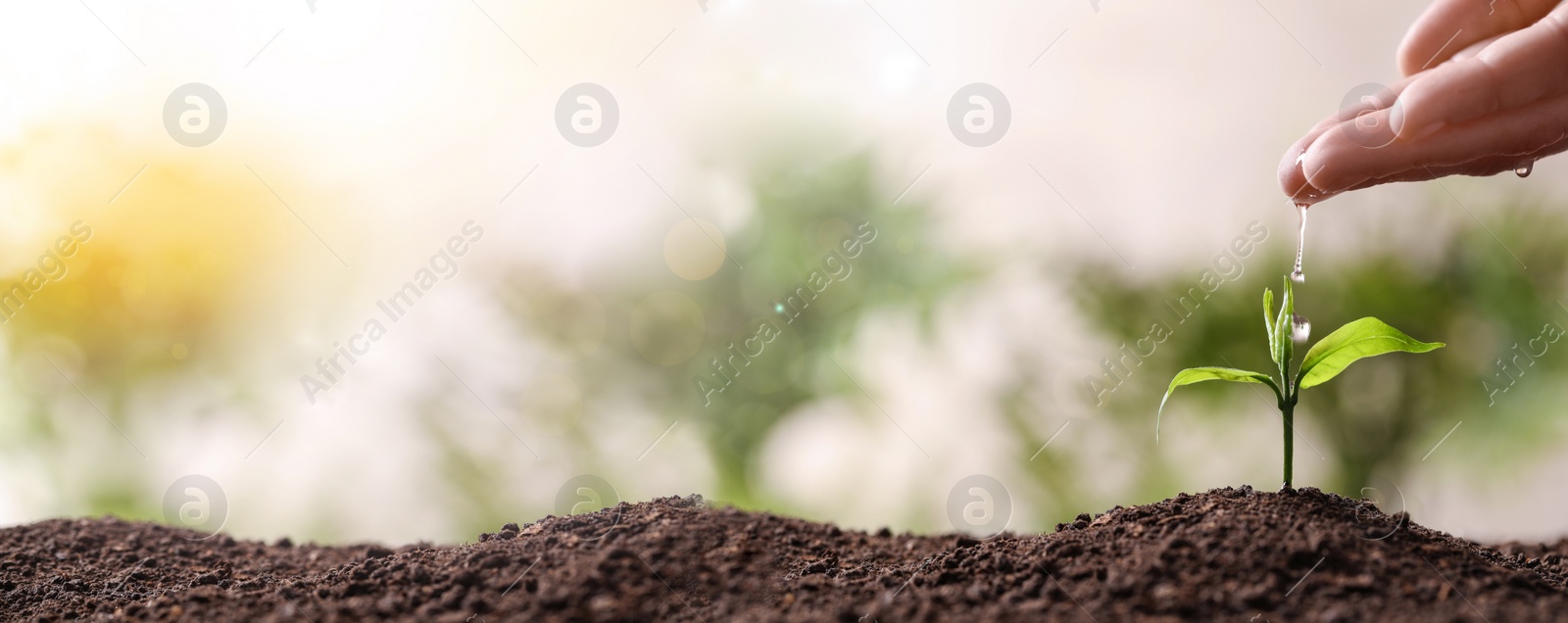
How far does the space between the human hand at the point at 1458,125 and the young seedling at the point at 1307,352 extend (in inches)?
10.5

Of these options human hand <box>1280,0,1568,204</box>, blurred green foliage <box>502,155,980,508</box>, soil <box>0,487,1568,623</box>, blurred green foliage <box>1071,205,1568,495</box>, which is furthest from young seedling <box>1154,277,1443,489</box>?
blurred green foliage <box>502,155,980,508</box>

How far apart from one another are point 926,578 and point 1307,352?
66 centimetres

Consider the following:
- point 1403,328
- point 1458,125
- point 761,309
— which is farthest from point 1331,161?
point 761,309

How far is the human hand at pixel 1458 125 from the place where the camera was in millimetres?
1327

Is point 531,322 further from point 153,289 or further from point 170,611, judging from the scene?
point 170,611

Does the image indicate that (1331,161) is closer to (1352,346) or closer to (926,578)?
(1352,346)

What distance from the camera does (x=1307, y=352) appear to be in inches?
51.2

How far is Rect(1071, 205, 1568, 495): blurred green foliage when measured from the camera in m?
2.45

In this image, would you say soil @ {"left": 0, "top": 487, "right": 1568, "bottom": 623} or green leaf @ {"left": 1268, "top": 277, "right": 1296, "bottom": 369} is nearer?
soil @ {"left": 0, "top": 487, "right": 1568, "bottom": 623}

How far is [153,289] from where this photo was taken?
2.71 metres

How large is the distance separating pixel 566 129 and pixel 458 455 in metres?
1.05

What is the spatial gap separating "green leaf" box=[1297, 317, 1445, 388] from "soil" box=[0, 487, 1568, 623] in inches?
7.3

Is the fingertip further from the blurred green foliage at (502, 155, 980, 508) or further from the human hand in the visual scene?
the blurred green foliage at (502, 155, 980, 508)

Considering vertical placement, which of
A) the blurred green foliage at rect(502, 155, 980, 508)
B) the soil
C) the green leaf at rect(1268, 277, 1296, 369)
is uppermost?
the blurred green foliage at rect(502, 155, 980, 508)
